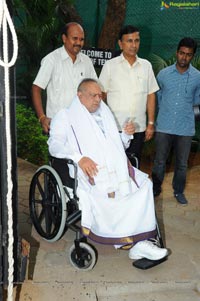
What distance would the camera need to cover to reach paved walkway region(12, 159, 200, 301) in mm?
2844

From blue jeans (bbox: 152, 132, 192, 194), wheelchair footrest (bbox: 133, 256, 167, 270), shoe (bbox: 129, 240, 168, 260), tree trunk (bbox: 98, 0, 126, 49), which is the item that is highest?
tree trunk (bbox: 98, 0, 126, 49)

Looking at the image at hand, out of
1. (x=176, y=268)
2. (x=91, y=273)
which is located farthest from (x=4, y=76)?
(x=176, y=268)

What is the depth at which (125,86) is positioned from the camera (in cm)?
388

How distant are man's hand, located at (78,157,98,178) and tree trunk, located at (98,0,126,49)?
3869 millimetres

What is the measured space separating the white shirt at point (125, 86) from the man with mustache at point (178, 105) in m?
0.33

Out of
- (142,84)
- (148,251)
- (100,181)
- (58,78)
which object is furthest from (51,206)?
(142,84)

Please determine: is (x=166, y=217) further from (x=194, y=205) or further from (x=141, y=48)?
(x=141, y=48)

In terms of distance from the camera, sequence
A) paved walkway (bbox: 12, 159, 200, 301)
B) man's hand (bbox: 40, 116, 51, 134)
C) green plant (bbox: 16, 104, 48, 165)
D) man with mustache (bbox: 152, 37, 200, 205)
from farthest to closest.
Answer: green plant (bbox: 16, 104, 48, 165), man with mustache (bbox: 152, 37, 200, 205), man's hand (bbox: 40, 116, 51, 134), paved walkway (bbox: 12, 159, 200, 301)

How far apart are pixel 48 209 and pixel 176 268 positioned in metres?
1.14

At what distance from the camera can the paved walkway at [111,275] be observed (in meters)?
2.84

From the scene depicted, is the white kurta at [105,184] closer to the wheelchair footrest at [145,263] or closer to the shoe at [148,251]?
the shoe at [148,251]

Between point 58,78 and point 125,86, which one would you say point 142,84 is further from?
point 58,78

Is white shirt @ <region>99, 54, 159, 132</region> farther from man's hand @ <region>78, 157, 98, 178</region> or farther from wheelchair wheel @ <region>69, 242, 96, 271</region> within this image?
wheelchair wheel @ <region>69, 242, 96, 271</region>

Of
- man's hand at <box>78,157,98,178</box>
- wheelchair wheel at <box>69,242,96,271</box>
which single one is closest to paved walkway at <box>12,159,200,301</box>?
wheelchair wheel at <box>69,242,96,271</box>
